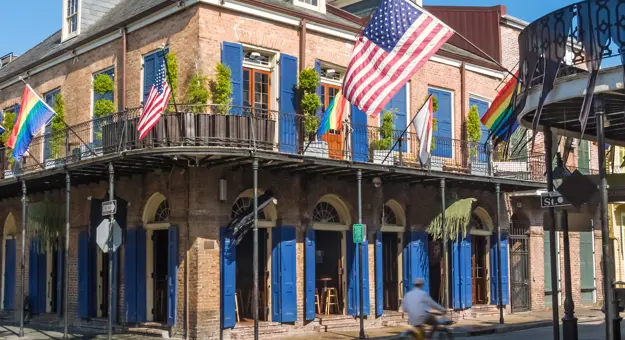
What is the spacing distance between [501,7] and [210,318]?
15.3 metres

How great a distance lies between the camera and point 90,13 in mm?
24047

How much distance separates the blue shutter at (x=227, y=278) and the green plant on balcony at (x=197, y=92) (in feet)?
9.32

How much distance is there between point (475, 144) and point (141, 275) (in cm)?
1043

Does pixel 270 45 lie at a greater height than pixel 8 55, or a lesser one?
lesser

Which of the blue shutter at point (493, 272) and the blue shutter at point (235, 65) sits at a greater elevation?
the blue shutter at point (235, 65)

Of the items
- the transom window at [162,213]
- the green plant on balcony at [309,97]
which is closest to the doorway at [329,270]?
the green plant on balcony at [309,97]

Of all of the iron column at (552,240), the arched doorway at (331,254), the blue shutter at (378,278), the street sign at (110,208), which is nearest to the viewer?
the iron column at (552,240)

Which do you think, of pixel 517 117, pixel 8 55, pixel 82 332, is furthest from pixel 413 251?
pixel 8 55

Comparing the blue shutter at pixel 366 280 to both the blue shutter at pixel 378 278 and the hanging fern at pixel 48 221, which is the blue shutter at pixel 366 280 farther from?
the hanging fern at pixel 48 221

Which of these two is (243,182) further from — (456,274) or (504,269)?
(504,269)

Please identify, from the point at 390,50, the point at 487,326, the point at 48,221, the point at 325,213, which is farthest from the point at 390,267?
the point at 390,50

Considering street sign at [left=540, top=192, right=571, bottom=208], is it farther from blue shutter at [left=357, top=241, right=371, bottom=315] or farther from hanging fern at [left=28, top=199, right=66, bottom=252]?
hanging fern at [left=28, top=199, right=66, bottom=252]

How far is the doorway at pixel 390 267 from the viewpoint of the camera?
22453 mm

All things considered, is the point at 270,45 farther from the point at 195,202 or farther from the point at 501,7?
Result: the point at 501,7
